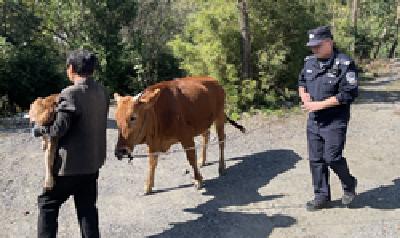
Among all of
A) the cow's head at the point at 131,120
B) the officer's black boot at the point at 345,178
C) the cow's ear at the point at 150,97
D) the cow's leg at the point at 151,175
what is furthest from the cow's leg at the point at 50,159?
the officer's black boot at the point at 345,178

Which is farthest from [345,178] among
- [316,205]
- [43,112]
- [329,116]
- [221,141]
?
[43,112]

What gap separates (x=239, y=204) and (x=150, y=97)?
6.21 ft

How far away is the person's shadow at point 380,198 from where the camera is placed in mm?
6422

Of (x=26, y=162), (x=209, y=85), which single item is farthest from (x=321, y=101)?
(x=26, y=162)

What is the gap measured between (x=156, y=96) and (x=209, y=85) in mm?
1780

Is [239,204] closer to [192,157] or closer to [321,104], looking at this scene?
[192,157]

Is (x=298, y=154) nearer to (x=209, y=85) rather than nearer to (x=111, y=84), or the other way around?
(x=209, y=85)

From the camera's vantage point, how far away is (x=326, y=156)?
5.98m

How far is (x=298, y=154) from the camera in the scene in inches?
344

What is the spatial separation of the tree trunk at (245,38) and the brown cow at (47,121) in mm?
7740

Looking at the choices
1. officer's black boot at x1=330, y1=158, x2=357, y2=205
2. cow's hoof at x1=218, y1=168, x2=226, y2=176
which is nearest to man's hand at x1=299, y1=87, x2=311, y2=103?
officer's black boot at x1=330, y1=158, x2=357, y2=205

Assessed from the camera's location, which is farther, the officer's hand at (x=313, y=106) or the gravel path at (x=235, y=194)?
the gravel path at (x=235, y=194)

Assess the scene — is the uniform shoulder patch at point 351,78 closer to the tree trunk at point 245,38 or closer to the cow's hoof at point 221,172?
the cow's hoof at point 221,172

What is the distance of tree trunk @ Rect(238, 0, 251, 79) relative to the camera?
38.9 feet
